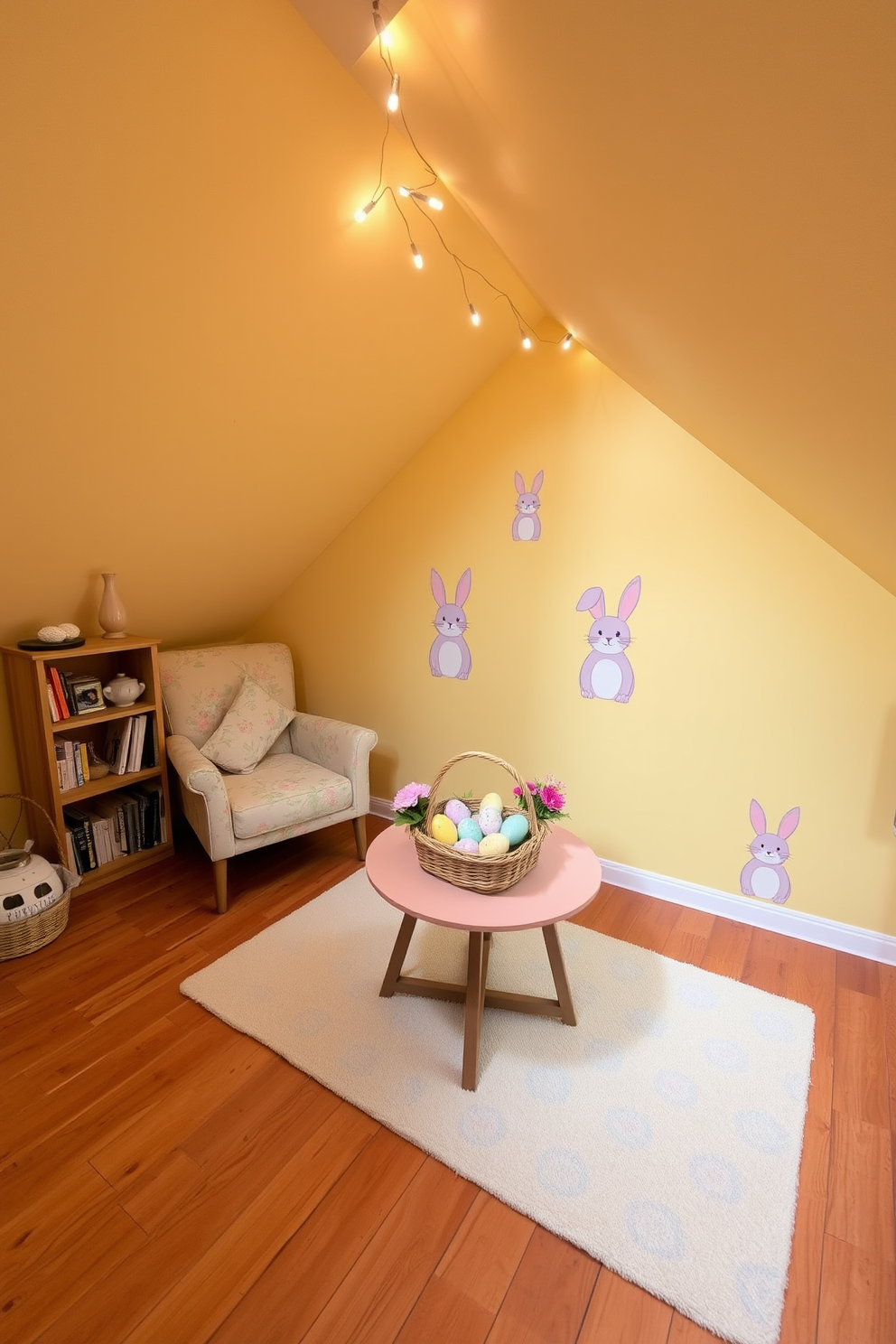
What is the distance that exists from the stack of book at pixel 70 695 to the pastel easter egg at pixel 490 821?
1671mm

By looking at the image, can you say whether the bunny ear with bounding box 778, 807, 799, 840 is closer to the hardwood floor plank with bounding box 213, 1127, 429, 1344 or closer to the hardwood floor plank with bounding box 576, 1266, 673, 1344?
the hardwood floor plank with bounding box 576, 1266, 673, 1344

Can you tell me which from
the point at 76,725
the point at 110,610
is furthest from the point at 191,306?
the point at 76,725

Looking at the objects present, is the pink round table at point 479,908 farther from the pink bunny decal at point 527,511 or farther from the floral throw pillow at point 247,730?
the pink bunny decal at point 527,511

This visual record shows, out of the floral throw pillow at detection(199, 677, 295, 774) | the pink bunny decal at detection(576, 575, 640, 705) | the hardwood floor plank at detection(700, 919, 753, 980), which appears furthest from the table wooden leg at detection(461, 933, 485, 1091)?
the floral throw pillow at detection(199, 677, 295, 774)

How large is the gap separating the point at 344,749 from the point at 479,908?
1328 mm

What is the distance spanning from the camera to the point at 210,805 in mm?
2334

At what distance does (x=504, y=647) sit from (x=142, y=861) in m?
1.87

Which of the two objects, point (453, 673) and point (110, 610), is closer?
point (110, 610)

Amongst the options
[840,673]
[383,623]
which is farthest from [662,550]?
[383,623]

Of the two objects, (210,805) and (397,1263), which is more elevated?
(210,805)

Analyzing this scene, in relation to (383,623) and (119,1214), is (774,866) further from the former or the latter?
(119,1214)

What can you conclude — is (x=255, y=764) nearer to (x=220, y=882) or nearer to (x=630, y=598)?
(x=220, y=882)

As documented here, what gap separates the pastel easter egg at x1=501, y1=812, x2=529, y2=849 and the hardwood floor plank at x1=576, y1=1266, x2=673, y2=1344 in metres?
0.90

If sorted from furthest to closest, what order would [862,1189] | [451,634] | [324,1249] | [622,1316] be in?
[451,634] → [862,1189] → [324,1249] → [622,1316]
